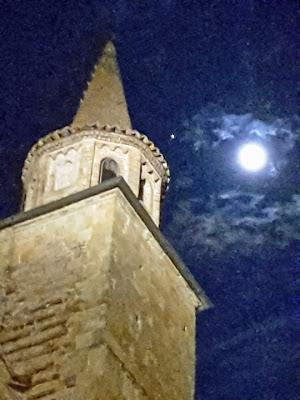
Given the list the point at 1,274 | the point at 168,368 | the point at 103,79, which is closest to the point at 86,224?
the point at 1,274

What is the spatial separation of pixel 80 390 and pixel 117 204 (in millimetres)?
3052

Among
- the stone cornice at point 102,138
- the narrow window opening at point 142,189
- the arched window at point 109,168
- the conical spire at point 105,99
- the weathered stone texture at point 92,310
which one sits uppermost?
the conical spire at point 105,99

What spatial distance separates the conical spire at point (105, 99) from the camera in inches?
632

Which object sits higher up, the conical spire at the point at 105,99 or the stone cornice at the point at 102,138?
the conical spire at the point at 105,99

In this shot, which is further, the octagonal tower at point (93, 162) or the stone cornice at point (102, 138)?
the stone cornice at point (102, 138)

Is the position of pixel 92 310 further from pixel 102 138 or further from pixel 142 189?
pixel 102 138

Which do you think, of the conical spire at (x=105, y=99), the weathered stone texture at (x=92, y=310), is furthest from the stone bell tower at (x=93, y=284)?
the conical spire at (x=105, y=99)

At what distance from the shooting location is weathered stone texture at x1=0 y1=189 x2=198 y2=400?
37.4ft

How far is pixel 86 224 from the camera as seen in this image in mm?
13039

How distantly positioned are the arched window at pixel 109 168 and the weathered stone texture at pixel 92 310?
5.89 feet

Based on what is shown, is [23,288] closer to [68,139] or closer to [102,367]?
[102,367]

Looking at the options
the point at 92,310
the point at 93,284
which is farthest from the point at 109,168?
the point at 92,310

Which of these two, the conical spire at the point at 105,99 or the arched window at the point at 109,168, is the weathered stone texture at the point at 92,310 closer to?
the arched window at the point at 109,168

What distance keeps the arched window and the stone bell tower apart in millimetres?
23
